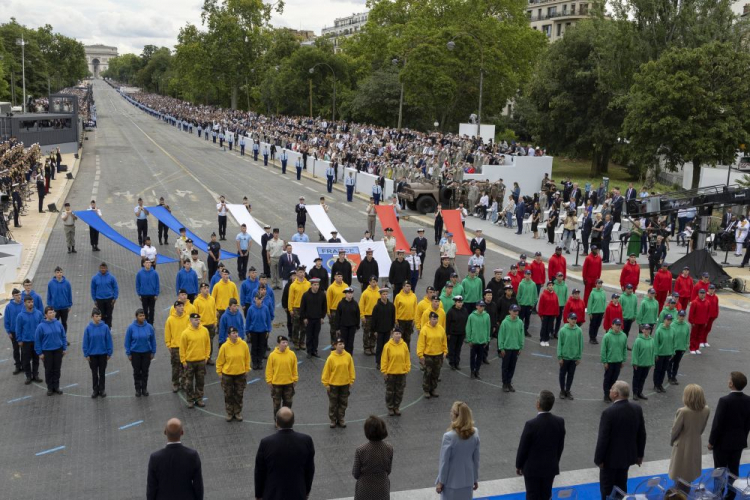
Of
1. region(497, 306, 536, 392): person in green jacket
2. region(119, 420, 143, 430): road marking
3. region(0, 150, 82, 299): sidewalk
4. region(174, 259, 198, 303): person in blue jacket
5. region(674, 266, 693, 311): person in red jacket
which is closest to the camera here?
region(119, 420, 143, 430): road marking

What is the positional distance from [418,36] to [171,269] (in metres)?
46.0

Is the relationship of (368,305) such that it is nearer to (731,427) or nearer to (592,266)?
(592,266)

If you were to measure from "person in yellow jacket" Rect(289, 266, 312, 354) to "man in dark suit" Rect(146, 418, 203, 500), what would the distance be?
7.27 metres

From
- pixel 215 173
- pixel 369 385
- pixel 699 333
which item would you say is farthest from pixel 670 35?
pixel 369 385

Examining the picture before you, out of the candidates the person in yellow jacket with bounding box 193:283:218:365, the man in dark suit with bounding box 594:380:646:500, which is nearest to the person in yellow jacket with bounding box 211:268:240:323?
the person in yellow jacket with bounding box 193:283:218:365

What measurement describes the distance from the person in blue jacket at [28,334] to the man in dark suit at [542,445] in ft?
27.3

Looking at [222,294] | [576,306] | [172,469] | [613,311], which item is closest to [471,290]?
[576,306]

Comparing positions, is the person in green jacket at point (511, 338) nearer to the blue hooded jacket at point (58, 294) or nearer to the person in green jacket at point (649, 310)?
Result: the person in green jacket at point (649, 310)

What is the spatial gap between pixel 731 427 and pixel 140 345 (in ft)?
27.4

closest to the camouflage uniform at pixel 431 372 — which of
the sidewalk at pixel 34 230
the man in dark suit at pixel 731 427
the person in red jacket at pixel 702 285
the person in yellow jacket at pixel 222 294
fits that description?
the person in yellow jacket at pixel 222 294

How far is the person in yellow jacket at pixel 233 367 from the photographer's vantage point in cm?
1064

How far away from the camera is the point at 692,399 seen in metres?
8.09

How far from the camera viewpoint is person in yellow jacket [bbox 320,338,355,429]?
10445 mm

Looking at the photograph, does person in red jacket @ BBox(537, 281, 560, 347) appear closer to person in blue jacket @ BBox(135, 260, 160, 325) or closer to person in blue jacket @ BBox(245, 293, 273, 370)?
person in blue jacket @ BBox(245, 293, 273, 370)
